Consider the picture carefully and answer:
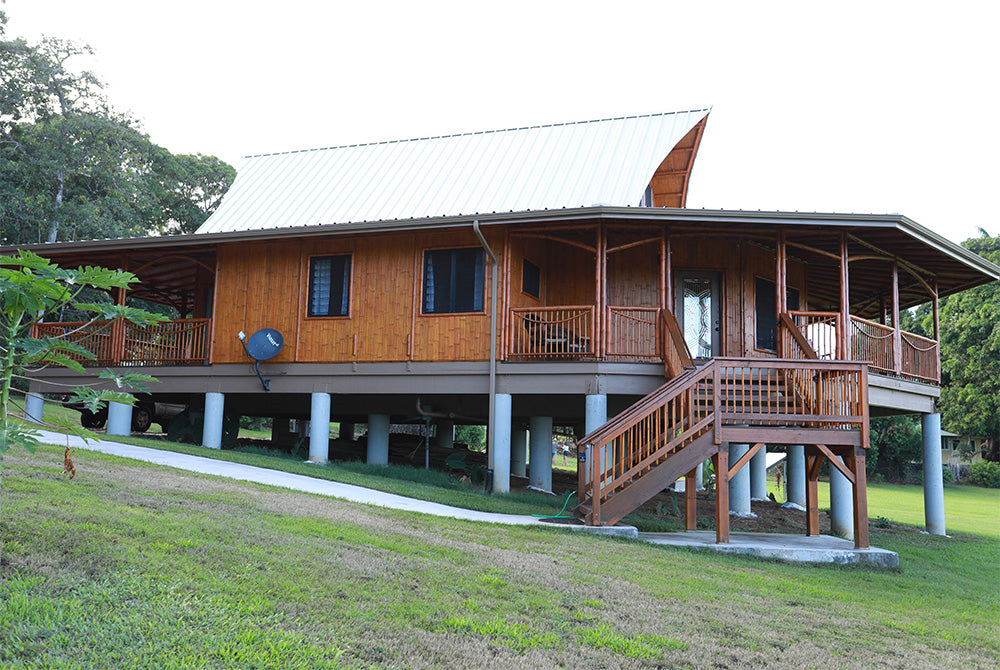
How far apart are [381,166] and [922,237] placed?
37.5ft

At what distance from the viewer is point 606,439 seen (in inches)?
416

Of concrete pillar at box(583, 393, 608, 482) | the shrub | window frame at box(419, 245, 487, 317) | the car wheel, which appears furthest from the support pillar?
the shrub

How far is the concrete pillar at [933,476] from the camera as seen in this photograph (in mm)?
16516

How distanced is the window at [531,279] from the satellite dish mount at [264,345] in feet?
15.2

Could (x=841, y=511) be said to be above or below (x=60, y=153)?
below

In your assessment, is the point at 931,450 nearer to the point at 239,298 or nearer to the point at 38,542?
the point at 239,298

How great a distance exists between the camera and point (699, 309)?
53.9ft

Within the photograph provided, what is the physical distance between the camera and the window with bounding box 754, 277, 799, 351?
16.4 metres

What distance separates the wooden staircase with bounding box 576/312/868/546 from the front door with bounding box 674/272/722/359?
4700 mm

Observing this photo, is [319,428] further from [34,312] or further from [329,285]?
[34,312]

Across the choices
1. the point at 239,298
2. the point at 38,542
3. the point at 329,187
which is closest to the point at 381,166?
the point at 329,187

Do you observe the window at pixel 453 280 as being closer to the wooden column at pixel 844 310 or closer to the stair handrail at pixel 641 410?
the stair handrail at pixel 641 410

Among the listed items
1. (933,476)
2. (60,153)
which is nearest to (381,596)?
(933,476)

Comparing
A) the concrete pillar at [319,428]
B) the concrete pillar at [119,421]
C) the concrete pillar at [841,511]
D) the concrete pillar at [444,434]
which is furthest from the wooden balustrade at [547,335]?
the concrete pillar at [119,421]
